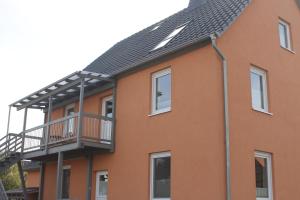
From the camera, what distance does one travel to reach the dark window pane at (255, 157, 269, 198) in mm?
12374

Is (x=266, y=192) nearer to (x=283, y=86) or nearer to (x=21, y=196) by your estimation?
(x=283, y=86)

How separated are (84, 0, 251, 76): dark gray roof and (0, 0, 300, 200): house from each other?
8 centimetres

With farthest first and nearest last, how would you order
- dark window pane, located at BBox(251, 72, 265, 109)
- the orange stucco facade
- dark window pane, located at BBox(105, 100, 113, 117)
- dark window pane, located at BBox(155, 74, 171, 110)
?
dark window pane, located at BBox(105, 100, 113, 117), dark window pane, located at BBox(155, 74, 171, 110), dark window pane, located at BBox(251, 72, 265, 109), the orange stucco facade

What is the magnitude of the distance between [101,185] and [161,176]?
3.52 metres

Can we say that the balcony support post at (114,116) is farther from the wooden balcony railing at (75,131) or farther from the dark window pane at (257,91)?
the dark window pane at (257,91)

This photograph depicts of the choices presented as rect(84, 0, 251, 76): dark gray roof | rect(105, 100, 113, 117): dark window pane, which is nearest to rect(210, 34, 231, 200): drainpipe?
rect(84, 0, 251, 76): dark gray roof

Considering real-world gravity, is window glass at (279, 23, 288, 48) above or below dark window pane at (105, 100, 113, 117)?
above

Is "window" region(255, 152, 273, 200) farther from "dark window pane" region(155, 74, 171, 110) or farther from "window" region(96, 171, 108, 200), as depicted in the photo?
"window" region(96, 171, 108, 200)

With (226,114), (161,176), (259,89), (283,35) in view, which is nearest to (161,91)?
(161,176)

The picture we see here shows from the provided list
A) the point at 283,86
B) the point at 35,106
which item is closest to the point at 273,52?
the point at 283,86

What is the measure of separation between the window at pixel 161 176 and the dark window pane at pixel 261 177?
261 cm

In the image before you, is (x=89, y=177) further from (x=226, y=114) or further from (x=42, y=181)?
(x=226, y=114)

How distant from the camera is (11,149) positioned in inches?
710

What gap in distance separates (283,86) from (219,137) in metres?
4.29
